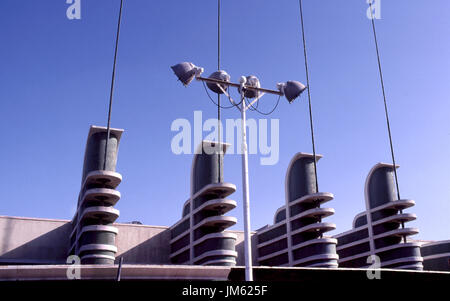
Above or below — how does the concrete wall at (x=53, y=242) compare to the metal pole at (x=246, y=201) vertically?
above

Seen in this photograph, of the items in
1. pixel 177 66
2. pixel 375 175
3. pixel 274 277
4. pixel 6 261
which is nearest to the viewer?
pixel 177 66

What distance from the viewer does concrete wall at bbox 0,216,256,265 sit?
59188mm

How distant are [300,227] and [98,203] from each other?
1157 inches

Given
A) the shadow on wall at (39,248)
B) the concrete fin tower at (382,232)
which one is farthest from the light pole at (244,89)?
the concrete fin tower at (382,232)

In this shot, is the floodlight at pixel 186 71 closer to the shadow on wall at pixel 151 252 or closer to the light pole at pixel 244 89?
the light pole at pixel 244 89

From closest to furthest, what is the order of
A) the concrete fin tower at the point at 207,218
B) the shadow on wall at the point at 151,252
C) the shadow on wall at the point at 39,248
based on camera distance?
1. the concrete fin tower at the point at 207,218
2. the shadow on wall at the point at 39,248
3. the shadow on wall at the point at 151,252

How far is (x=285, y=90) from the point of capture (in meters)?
20.8

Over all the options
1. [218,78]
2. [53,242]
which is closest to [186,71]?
[218,78]

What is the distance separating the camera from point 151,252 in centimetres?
6538

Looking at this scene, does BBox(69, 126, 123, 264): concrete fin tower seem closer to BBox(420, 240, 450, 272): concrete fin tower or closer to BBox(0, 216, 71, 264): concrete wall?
BBox(0, 216, 71, 264): concrete wall

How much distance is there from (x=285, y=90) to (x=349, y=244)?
60001 mm

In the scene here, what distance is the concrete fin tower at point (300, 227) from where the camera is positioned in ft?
198
